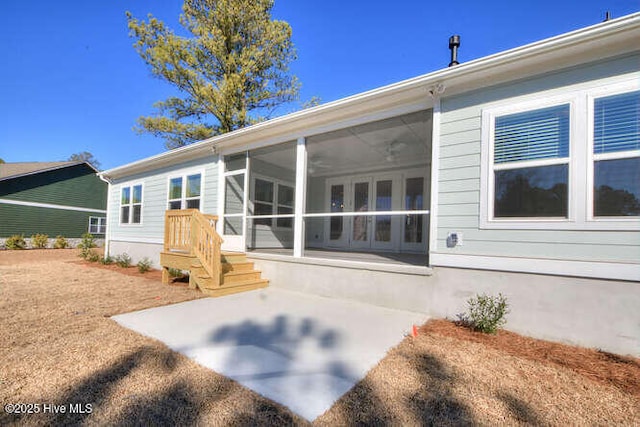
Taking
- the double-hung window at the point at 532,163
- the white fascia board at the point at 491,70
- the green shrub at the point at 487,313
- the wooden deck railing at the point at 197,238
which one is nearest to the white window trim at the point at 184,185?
the wooden deck railing at the point at 197,238

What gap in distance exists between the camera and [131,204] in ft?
30.7

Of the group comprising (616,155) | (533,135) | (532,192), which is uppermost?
(533,135)

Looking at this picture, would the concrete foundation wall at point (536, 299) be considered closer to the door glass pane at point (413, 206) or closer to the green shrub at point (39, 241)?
the door glass pane at point (413, 206)

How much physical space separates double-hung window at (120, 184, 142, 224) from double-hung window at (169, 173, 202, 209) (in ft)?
6.50

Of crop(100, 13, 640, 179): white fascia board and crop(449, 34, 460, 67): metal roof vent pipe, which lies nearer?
crop(100, 13, 640, 179): white fascia board

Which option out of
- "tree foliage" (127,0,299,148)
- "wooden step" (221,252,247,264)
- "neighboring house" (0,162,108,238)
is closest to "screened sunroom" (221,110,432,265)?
"wooden step" (221,252,247,264)

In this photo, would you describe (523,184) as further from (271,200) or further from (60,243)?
(60,243)

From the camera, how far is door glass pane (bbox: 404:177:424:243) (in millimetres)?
6930

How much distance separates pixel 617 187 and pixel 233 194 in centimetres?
659

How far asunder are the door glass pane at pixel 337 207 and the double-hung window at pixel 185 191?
12.2ft

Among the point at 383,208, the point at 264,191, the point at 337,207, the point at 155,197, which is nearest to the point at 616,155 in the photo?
the point at 383,208

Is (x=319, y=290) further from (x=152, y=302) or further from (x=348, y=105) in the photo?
(x=348, y=105)

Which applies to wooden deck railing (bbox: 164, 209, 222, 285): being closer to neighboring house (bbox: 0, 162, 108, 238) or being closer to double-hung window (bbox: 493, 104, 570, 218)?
double-hung window (bbox: 493, 104, 570, 218)

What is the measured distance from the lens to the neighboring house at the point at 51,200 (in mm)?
14305
